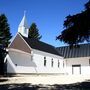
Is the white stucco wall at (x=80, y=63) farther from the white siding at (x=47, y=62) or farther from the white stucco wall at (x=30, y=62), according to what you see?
the white stucco wall at (x=30, y=62)

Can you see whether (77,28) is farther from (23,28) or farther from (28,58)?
(23,28)

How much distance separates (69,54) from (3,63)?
26018 millimetres

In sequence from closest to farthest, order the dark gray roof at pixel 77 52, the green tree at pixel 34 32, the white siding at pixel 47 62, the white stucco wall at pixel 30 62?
the white stucco wall at pixel 30 62 → the white siding at pixel 47 62 → the dark gray roof at pixel 77 52 → the green tree at pixel 34 32

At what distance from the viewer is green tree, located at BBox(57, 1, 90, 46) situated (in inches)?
418

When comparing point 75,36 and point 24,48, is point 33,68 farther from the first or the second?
point 75,36

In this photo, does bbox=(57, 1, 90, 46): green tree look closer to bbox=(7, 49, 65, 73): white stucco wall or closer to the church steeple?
bbox=(7, 49, 65, 73): white stucco wall

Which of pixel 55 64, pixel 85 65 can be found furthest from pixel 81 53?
pixel 55 64

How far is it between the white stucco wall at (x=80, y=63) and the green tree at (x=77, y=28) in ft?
141

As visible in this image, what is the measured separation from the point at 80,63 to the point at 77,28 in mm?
44351

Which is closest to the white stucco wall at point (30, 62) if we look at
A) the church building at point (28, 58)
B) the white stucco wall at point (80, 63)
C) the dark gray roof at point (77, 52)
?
the church building at point (28, 58)

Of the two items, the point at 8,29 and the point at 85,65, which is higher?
the point at 8,29

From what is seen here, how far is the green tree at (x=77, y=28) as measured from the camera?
10.6 meters

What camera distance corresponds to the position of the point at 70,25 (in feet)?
36.8

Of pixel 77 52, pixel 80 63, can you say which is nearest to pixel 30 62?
pixel 80 63
